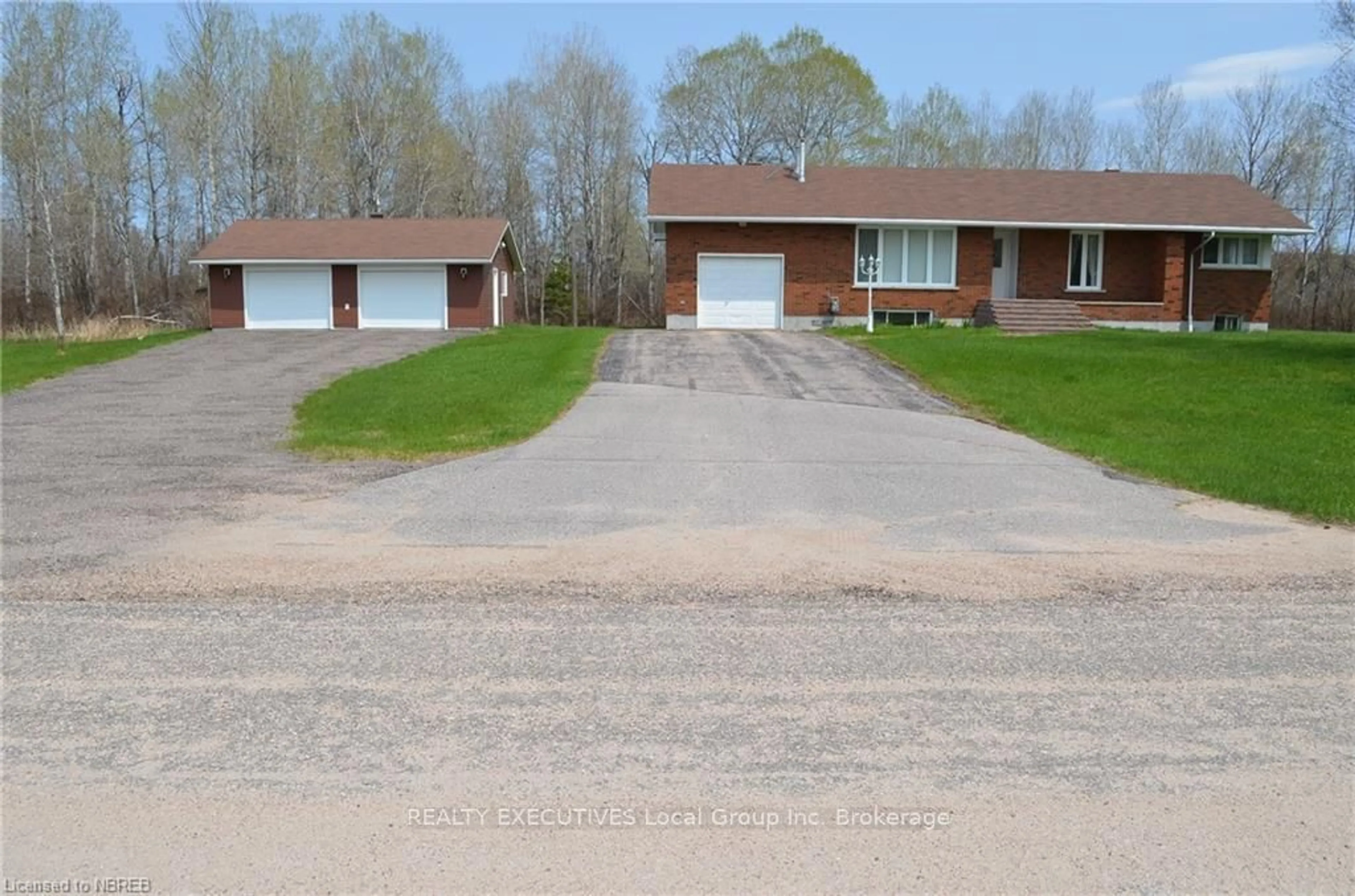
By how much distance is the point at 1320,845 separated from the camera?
350cm

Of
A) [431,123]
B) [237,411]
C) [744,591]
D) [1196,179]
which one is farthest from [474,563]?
[431,123]

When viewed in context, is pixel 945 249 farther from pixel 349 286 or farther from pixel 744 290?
pixel 349 286

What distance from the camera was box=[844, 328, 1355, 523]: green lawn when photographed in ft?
35.7

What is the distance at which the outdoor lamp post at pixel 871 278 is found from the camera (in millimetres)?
29203

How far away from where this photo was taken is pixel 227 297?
1361 inches

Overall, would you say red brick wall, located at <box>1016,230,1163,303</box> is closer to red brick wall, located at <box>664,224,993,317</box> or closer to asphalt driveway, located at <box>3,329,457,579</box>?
red brick wall, located at <box>664,224,993,317</box>

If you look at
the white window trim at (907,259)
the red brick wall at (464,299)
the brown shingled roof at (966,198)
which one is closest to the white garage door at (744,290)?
the brown shingled roof at (966,198)

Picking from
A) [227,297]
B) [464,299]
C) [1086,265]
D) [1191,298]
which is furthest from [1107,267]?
[227,297]

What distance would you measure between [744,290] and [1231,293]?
14.8m

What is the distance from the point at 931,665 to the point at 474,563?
3.33 metres

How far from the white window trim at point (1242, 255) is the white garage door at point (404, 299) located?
927 inches

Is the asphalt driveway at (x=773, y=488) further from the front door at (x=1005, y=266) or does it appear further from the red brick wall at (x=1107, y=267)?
the red brick wall at (x=1107, y=267)

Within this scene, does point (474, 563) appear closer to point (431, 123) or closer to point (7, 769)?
point (7, 769)

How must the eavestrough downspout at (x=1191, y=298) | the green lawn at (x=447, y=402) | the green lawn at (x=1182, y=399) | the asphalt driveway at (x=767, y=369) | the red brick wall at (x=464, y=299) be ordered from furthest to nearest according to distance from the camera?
the red brick wall at (x=464, y=299) < the eavestrough downspout at (x=1191, y=298) < the asphalt driveway at (x=767, y=369) < the green lawn at (x=447, y=402) < the green lawn at (x=1182, y=399)
